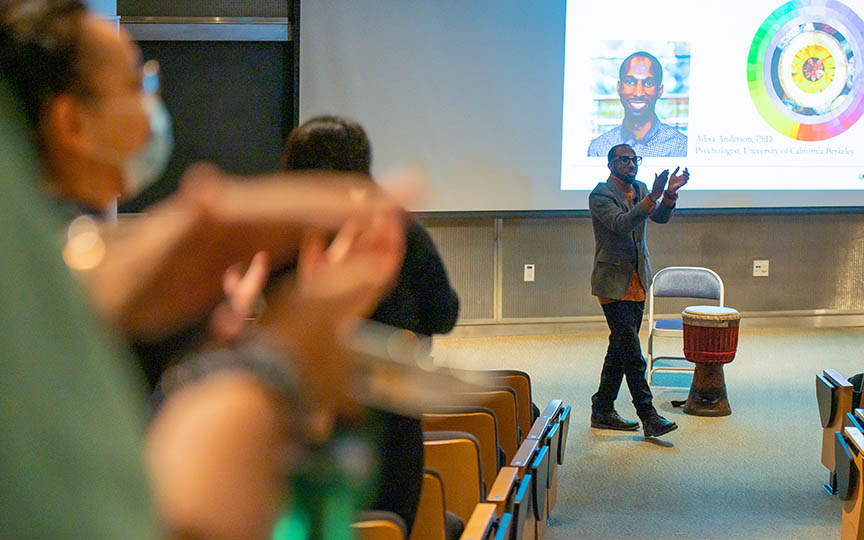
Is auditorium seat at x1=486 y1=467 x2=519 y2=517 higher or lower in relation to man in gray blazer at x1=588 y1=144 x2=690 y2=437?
lower

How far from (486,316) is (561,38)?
7.48ft

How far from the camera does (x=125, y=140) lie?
501 millimetres

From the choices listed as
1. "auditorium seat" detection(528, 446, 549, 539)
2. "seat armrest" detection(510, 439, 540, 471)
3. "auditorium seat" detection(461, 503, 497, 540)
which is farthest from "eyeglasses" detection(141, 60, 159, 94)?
"auditorium seat" detection(528, 446, 549, 539)

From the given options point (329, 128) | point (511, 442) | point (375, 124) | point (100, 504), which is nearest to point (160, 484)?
point (100, 504)

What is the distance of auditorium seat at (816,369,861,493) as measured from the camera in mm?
4062

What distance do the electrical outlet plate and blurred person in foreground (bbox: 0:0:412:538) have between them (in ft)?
25.7

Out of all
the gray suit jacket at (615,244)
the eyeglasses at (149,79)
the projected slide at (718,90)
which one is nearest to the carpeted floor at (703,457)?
the gray suit jacket at (615,244)

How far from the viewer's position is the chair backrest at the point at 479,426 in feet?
9.43

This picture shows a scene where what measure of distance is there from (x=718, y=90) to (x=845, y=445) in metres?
4.68

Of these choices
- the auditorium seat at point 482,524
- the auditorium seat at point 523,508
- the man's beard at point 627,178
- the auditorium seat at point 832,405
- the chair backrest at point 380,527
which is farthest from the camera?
the man's beard at point 627,178

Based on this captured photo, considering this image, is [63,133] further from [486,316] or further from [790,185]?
[790,185]

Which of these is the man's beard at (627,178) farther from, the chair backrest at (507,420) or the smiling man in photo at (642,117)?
the smiling man in photo at (642,117)

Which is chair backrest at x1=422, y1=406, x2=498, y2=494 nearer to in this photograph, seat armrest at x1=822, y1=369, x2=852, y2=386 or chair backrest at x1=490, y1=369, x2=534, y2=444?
chair backrest at x1=490, y1=369, x2=534, y2=444

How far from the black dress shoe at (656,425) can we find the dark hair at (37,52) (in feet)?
15.5
